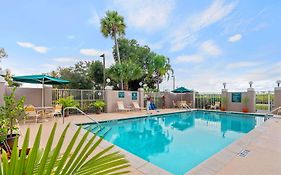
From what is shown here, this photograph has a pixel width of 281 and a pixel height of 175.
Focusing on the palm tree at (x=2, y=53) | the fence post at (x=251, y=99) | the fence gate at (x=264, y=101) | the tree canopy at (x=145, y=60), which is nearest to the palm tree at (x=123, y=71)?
the tree canopy at (x=145, y=60)

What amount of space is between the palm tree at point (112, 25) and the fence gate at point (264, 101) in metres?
12.8

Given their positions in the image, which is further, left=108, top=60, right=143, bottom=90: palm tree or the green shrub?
left=108, top=60, right=143, bottom=90: palm tree

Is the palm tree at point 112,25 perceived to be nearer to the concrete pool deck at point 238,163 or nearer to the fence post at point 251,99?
the fence post at point 251,99

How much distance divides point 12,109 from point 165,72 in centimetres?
2029

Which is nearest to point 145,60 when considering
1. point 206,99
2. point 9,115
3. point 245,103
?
point 206,99

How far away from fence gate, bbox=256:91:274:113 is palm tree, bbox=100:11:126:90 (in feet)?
42.0

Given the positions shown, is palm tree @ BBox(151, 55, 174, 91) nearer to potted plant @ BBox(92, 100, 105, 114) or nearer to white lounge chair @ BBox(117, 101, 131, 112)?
white lounge chair @ BBox(117, 101, 131, 112)

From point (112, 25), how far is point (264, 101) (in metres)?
15.2

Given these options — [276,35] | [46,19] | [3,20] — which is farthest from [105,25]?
[276,35]

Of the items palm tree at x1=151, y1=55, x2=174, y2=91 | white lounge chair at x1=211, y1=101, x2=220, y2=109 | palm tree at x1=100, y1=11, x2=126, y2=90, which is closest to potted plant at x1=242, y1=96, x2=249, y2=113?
white lounge chair at x1=211, y1=101, x2=220, y2=109

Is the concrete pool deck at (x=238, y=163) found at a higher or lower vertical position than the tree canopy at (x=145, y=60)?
lower

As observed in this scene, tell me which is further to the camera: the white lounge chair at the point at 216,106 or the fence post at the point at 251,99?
the white lounge chair at the point at 216,106

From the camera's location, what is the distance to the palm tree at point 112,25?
18.7 metres

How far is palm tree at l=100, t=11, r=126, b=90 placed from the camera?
61.3 ft
